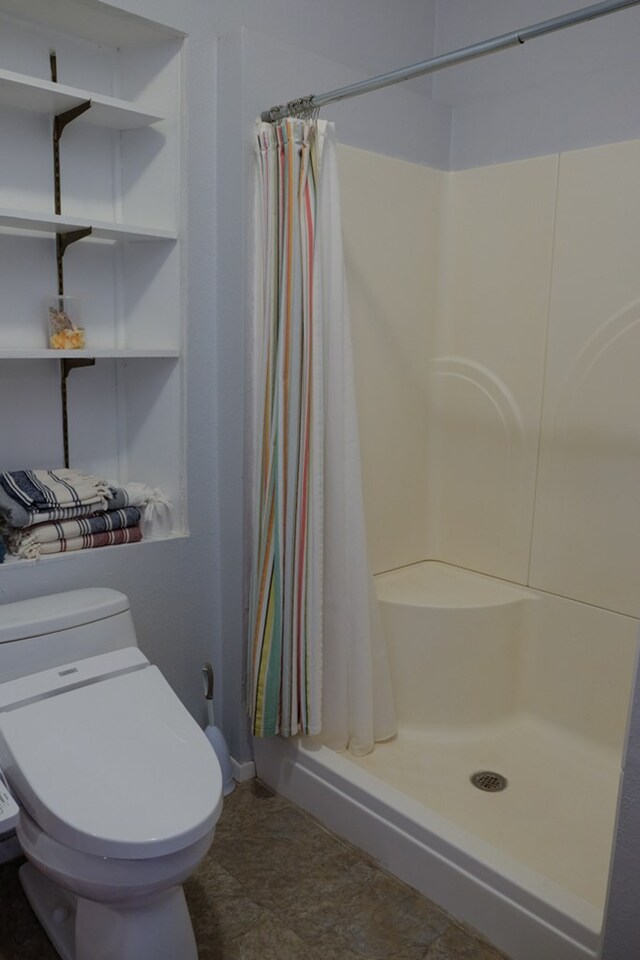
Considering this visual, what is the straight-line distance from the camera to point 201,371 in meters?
2.06

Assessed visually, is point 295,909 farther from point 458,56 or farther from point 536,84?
point 536,84

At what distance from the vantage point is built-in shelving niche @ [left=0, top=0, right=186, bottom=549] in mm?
1837

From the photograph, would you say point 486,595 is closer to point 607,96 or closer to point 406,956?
point 406,956

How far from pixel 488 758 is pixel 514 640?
36cm

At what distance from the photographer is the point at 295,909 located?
1.72m

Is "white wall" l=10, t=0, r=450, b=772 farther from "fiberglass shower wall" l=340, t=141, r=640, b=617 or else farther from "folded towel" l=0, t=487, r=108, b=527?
"fiberglass shower wall" l=340, t=141, r=640, b=617

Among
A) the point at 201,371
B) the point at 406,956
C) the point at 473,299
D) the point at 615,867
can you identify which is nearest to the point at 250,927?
the point at 406,956

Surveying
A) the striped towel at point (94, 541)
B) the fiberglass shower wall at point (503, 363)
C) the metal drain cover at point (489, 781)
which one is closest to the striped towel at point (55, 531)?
the striped towel at point (94, 541)

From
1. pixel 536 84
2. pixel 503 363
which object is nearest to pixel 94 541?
pixel 503 363

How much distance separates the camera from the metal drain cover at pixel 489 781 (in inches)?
79.8

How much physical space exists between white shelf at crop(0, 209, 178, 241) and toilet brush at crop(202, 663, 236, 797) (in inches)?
46.7

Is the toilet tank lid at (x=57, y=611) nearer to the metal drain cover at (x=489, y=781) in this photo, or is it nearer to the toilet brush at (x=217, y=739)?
the toilet brush at (x=217, y=739)

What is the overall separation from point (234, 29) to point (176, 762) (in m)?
1.81

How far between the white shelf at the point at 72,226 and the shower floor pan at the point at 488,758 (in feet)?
4.02
